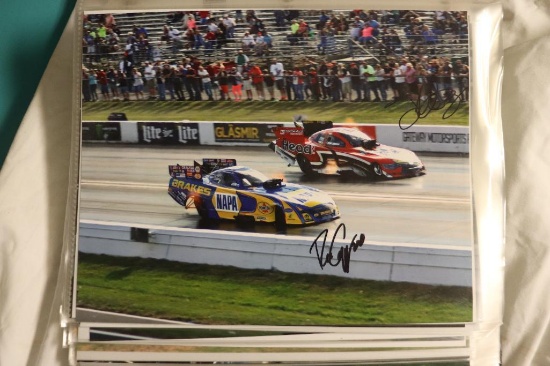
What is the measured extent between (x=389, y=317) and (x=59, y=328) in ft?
1.15

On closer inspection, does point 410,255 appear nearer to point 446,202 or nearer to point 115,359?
point 446,202

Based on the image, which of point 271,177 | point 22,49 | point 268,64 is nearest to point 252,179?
point 271,177

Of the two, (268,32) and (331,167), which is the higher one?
(268,32)

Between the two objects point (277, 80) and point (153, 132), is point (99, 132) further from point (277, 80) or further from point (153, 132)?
point (277, 80)

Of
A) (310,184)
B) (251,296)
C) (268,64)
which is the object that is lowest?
(251,296)

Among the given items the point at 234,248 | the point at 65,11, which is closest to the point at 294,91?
the point at 234,248

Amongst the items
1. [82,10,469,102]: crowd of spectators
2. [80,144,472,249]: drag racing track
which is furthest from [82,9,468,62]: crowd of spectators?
[80,144,472,249]: drag racing track

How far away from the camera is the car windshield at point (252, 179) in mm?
614

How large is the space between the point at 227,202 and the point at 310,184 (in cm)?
9

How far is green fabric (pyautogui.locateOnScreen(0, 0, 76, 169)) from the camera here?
2.22 feet

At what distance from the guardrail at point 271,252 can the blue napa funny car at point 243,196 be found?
2 centimetres

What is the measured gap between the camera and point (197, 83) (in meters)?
0.63

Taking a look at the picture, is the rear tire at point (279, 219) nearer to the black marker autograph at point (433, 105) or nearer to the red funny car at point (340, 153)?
the red funny car at point (340, 153)

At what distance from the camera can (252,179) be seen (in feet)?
2.02
